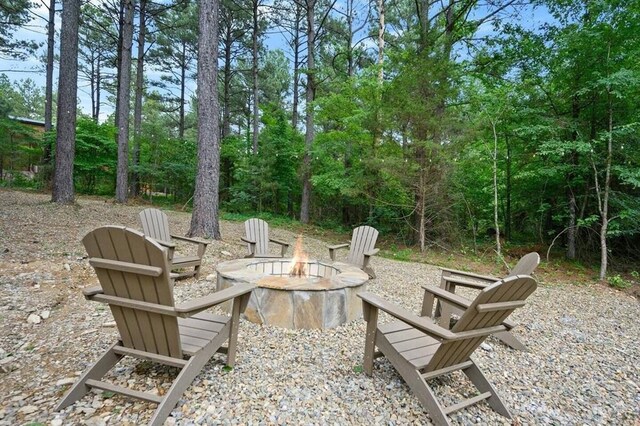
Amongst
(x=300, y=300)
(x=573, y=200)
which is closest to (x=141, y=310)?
(x=300, y=300)

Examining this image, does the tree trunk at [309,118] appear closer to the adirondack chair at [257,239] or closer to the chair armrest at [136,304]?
the adirondack chair at [257,239]

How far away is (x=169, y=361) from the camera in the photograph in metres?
1.59

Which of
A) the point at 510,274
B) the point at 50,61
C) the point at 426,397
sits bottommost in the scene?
the point at 426,397

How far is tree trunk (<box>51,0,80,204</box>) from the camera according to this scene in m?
6.36

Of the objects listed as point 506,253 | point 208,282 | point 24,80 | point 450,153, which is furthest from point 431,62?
point 24,80

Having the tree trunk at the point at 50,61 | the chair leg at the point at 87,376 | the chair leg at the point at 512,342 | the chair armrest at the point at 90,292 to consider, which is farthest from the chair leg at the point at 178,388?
the tree trunk at the point at 50,61

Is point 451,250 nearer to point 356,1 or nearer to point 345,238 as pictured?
point 345,238

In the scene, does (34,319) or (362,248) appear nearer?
(34,319)

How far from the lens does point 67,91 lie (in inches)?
257

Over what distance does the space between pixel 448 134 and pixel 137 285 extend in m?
6.27

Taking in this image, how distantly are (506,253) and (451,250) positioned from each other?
1.35m

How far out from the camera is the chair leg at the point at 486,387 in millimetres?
1752

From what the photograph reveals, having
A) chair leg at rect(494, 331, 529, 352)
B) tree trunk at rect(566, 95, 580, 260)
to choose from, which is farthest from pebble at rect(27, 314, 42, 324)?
tree trunk at rect(566, 95, 580, 260)

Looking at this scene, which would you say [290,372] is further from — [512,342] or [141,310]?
[512,342]
